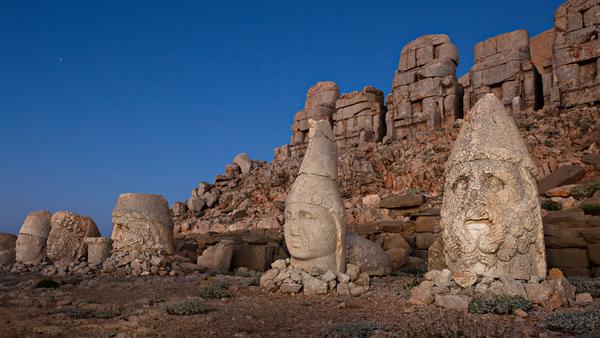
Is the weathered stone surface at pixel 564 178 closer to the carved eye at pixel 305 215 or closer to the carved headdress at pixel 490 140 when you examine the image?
the carved headdress at pixel 490 140

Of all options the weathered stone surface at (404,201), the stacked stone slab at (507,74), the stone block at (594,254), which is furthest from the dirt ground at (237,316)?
the stacked stone slab at (507,74)

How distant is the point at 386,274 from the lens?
1021 cm

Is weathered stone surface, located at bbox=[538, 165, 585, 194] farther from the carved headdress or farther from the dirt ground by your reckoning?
the carved headdress

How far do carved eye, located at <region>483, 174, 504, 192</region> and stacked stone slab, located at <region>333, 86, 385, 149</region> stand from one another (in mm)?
23667

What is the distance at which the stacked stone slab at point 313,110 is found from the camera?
35.6 metres

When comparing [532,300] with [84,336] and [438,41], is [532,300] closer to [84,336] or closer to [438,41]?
[84,336]

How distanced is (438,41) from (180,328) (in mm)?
27410

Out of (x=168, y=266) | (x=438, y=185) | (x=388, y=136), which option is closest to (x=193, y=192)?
(x=388, y=136)

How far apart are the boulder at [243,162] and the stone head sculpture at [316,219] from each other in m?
24.8

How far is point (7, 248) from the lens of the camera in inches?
578

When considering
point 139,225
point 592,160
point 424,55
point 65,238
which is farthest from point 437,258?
point 424,55

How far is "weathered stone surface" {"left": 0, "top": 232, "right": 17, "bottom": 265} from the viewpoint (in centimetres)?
1394

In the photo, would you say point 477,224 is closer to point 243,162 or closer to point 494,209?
point 494,209

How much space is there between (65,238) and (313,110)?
2456 centimetres
